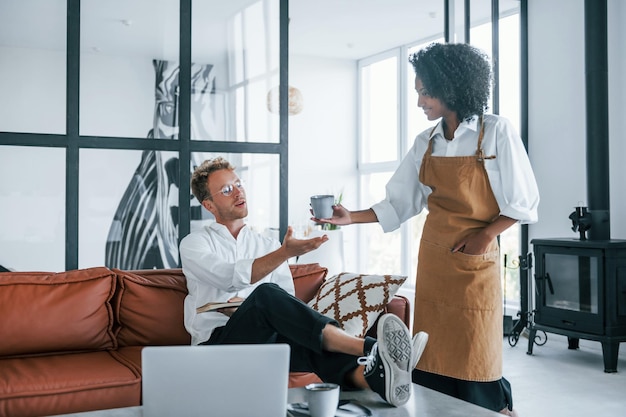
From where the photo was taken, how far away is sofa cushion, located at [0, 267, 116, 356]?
2.62m

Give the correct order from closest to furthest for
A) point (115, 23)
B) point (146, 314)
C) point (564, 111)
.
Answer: point (146, 314) < point (115, 23) < point (564, 111)

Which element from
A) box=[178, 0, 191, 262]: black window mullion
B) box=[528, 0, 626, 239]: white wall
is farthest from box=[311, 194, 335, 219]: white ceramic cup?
box=[528, 0, 626, 239]: white wall

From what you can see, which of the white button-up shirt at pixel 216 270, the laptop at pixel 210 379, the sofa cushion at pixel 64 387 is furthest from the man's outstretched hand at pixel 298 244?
the laptop at pixel 210 379

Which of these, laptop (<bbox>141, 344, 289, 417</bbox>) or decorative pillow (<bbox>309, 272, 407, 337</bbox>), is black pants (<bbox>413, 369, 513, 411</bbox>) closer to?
decorative pillow (<bbox>309, 272, 407, 337</bbox>)

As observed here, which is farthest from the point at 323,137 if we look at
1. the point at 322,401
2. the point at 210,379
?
the point at 210,379

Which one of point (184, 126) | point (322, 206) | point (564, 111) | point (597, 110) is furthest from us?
point (564, 111)

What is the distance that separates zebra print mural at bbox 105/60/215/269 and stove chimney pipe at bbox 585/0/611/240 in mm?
2599

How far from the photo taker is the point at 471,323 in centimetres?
223

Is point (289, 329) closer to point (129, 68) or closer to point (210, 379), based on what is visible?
point (210, 379)

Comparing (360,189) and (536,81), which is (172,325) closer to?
(536,81)

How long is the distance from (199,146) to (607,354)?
275cm

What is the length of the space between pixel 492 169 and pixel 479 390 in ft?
2.37

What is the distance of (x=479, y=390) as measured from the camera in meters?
2.24

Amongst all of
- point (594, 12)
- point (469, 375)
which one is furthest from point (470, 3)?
point (469, 375)
